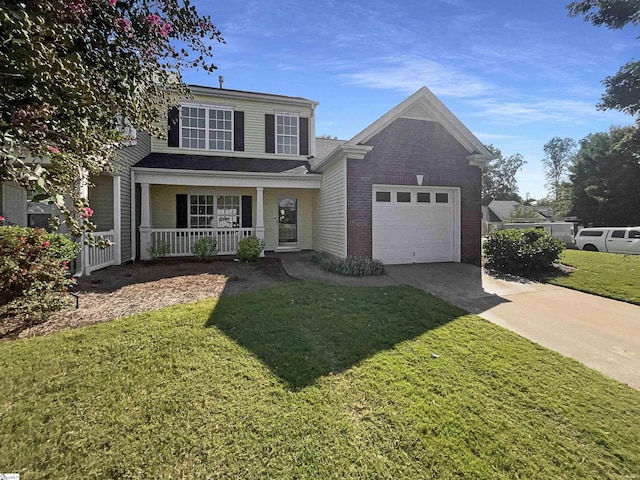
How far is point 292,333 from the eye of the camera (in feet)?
14.4

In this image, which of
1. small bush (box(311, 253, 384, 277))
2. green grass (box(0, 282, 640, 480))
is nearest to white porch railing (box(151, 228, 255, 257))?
small bush (box(311, 253, 384, 277))

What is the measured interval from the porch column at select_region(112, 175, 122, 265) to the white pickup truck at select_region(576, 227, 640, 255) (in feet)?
75.0

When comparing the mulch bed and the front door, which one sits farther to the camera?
the front door

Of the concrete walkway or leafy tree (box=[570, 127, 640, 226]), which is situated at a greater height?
leafy tree (box=[570, 127, 640, 226])

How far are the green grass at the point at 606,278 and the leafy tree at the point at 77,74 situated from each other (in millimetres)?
9726

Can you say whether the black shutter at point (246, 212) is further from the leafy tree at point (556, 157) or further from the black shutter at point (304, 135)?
the leafy tree at point (556, 157)

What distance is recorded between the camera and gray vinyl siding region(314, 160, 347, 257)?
950 cm

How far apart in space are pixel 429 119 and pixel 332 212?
14.7 ft

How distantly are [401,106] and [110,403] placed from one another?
992 centimetres

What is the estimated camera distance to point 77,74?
2.38 metres

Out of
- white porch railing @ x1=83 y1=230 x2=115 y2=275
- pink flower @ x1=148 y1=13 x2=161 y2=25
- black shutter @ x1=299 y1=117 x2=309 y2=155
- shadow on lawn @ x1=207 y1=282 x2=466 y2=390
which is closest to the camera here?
pink flower @ x1=148 y1=13 x2=161 y2=25

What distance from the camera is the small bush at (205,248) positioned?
10.2 metres

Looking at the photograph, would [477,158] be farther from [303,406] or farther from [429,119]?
[303,406]

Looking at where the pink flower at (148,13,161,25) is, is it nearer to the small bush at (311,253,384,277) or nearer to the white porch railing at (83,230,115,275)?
the white porch railing at (83,230,115,275)
